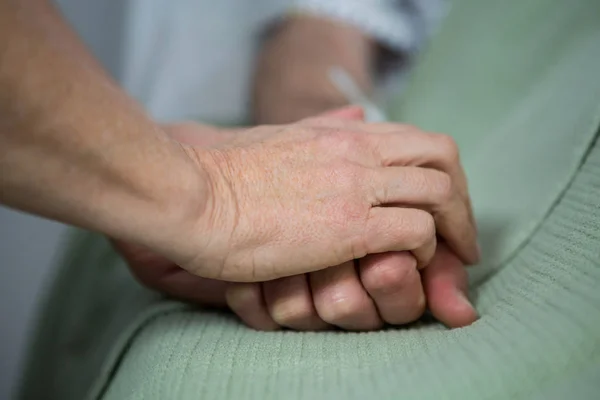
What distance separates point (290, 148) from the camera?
19.3 inches

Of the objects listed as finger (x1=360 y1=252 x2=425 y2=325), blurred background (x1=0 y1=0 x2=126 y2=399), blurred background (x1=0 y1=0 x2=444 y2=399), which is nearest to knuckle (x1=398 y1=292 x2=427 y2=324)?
finger (x1=360 y1=252 x2=425 y2=325)

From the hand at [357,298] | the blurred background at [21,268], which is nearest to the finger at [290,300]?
the hand at [357,298]

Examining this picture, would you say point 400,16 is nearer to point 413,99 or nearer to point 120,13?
point 413,99

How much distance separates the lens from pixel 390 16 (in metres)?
1.16

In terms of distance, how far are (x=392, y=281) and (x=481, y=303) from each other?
3.6 inches

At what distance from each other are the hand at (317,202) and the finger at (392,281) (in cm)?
1

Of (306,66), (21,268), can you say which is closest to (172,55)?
(306,66)

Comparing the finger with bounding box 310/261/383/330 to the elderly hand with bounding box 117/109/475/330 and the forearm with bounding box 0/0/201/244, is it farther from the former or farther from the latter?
the forearm with bounding box 0/0/201/244

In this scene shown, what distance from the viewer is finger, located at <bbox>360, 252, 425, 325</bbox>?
0.48 m

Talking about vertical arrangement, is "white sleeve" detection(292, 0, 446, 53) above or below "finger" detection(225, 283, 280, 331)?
above

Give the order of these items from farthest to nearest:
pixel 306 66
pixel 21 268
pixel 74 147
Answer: pixel 21 268 → pixel 306 66 → pixel 74 147

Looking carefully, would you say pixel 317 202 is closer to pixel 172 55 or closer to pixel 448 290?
pixel 448 290

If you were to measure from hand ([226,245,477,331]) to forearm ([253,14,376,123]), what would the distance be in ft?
1.65

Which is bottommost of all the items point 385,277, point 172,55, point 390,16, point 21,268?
point 21,268
